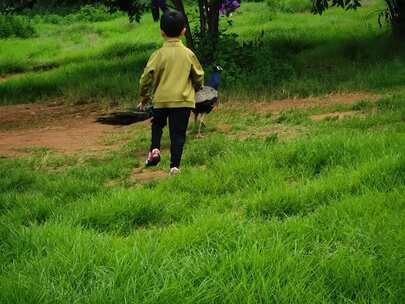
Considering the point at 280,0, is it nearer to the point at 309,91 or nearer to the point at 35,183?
the point at 309,91

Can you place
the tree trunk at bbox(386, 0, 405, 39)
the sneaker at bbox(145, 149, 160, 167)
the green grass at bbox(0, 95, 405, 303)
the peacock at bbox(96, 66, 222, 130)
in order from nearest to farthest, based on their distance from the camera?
the green grass at bbox(0, 95, 405, 303) < the sneaker at bbox(145, 149, 160, 167) < the peacock at bbox(96, 66, 222, 130) < the tree trunk at bbox(386, 0, 405, 39)

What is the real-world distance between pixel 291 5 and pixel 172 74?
19182mm

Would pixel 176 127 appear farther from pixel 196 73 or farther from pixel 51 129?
pixel 51 129

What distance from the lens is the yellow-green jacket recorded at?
5496 millimetres

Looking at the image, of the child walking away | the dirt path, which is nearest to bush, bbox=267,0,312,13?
the dirt path

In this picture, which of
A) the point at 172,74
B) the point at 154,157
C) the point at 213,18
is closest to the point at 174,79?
the point at 172,74

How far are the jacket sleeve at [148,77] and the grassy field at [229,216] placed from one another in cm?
76

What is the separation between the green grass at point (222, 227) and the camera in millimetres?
2906

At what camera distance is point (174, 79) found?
5.49 metres

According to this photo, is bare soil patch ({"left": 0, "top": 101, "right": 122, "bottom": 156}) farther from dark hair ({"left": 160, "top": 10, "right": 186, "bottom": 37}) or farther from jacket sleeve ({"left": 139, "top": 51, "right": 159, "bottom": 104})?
dark hair ({"left": 160, "top": 10, "right": 186, "bottom": 37})

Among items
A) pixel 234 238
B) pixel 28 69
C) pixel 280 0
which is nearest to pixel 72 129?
pixel 234 238

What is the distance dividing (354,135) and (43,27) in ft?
70.7

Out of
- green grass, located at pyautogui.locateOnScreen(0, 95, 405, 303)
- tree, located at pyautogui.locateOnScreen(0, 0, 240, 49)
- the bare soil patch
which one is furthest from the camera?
tree, located at pyautogui.locateOnScreen(0, 0, 240, 49)

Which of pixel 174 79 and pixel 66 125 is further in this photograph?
pixel 66 125
